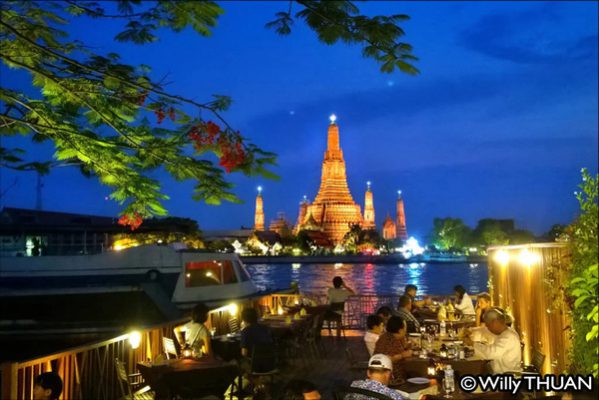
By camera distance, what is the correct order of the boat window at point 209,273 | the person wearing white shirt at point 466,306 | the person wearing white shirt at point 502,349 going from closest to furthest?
the person wearing white shirt at point 502,349
the person wearing white shirt at point 466,306
the boat window at point 209,273

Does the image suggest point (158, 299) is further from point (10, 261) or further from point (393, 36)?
point (393, 36)

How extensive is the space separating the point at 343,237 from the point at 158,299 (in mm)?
115625

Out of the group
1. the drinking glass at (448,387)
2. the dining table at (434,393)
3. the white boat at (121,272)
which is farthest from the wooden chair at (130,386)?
the white boat at (121,272)

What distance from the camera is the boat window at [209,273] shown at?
72.3ft

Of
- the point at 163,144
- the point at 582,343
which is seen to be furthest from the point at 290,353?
the point at 582,343

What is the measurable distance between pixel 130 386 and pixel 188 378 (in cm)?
113

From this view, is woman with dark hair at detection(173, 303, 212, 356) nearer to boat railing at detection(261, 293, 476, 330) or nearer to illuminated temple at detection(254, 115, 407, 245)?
boat railing at detection(261, 293, 476, 330)

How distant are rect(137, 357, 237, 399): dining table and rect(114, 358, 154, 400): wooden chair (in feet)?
0.85

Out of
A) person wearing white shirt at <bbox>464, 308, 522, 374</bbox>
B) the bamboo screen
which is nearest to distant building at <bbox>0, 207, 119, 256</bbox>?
the bamboo screen

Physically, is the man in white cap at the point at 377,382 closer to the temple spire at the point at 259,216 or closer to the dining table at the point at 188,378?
the dining table at the point at 188,378

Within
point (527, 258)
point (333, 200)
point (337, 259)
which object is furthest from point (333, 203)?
point (527, 258)

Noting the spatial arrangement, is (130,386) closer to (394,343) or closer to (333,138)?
(394,343)

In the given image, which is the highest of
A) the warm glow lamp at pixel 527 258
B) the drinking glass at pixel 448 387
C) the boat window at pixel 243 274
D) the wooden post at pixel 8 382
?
the warm glow lamp at pixel 527 258

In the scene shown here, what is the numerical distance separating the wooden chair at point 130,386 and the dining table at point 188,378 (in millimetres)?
258
